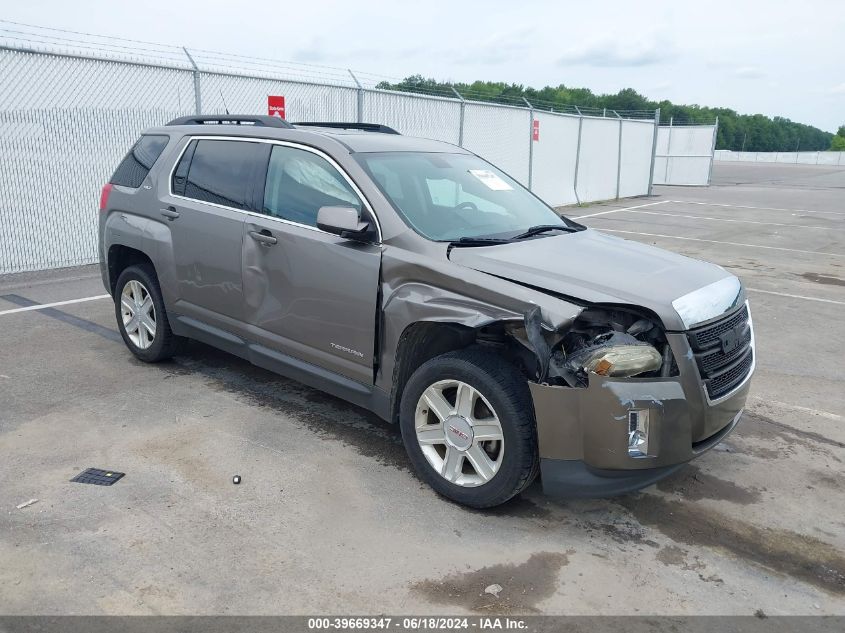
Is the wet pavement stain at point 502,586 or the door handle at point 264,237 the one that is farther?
the door handle at point 264,237

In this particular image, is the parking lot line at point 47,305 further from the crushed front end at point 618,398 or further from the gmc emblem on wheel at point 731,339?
the gmc emblem on wheel at point 731,339

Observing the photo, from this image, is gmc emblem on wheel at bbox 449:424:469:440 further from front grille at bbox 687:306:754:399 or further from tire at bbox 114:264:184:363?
tire at bbox 114:264:184:363

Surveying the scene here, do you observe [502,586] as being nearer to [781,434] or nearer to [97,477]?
[97,477]

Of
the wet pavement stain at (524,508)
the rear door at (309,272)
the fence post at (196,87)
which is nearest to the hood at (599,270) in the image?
the rear door at (309,272)

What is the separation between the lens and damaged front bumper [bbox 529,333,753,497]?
315 centimetres

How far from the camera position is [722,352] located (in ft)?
11.5

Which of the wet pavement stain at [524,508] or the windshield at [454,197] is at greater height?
Answer: the windshield at [454,197]

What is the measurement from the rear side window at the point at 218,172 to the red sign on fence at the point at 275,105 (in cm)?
672

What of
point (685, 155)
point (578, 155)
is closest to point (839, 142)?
point (685, 155)

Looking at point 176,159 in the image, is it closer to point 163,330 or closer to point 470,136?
point 163,330

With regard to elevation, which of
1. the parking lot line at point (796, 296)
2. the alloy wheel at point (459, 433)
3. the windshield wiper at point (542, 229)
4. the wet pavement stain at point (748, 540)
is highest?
the windshield wiper at point (542, 229)

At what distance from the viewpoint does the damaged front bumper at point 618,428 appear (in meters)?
3.15

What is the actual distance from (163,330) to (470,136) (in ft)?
39.8

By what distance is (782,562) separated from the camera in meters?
3.28
